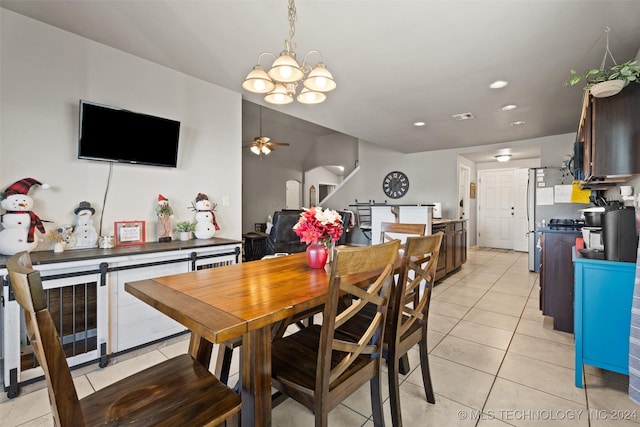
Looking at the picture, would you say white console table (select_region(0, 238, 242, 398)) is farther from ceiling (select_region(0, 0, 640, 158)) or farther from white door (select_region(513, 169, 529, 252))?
white door (select_region(513, 169, 529, 252))

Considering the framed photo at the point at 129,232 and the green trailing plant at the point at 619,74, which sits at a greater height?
the green trailing plant at the point at 619,74

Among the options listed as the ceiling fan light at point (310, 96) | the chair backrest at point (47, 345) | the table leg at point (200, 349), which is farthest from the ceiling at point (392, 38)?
the table leg at point (200, 349)

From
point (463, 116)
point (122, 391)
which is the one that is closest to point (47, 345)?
point (122, 391)

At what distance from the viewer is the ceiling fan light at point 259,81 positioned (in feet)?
5.89

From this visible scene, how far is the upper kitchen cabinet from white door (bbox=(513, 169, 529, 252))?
19.7 feet

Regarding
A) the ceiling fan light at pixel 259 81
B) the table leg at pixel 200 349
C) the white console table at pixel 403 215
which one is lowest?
the table leg at pixel 200 349

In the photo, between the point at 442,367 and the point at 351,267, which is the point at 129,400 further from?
the point at 442,367

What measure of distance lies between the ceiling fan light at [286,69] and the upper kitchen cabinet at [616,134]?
2.09 metres

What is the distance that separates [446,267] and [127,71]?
469 centimetres

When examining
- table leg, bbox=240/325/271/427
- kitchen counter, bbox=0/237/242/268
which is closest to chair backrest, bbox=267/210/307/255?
kitchen counter, bbox=0/237/242/268

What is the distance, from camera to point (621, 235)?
1.79 metres

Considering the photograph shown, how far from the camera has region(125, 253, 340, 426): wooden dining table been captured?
98 cm

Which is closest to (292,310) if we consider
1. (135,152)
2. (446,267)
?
(135,152)

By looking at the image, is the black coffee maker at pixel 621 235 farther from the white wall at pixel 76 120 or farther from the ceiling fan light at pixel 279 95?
the white wall at pixel 76 120
